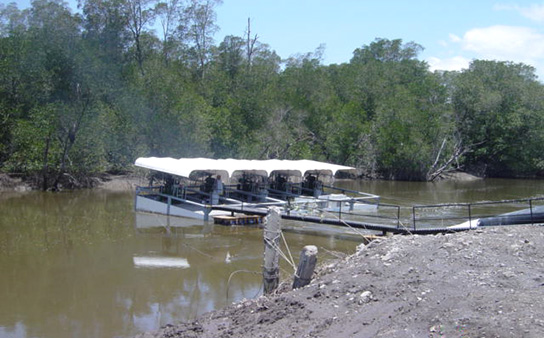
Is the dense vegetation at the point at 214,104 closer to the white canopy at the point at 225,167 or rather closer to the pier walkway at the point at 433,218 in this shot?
the white canopy at the point at 225,167

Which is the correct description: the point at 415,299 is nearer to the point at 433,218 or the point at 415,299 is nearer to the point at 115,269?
the point at 115,269

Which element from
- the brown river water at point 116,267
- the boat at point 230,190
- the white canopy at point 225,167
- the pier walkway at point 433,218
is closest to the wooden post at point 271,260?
the brown river water at point 116,267

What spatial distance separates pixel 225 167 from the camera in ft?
80.5

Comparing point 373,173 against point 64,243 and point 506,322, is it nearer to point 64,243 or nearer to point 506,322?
point 64,243

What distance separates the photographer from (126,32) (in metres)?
50.0

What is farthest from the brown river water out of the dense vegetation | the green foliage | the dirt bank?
the green foliage

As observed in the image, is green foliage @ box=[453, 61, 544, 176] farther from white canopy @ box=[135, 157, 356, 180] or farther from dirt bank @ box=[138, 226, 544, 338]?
dirt bank @ box=[138, 226, 544, 338]

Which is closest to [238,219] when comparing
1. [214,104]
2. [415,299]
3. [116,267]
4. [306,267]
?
[116,267]

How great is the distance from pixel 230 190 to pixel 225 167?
4.47 feet

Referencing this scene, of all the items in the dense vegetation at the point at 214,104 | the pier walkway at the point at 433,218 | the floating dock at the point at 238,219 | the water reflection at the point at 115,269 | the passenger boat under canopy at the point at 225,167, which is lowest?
the water reflection at the point at 115,269

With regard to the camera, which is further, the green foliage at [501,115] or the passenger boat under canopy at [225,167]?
the green foliage at [501,115]

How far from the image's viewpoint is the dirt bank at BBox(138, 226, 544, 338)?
273 inches

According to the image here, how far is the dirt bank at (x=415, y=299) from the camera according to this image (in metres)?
6.95

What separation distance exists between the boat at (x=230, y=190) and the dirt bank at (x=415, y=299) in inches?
441
